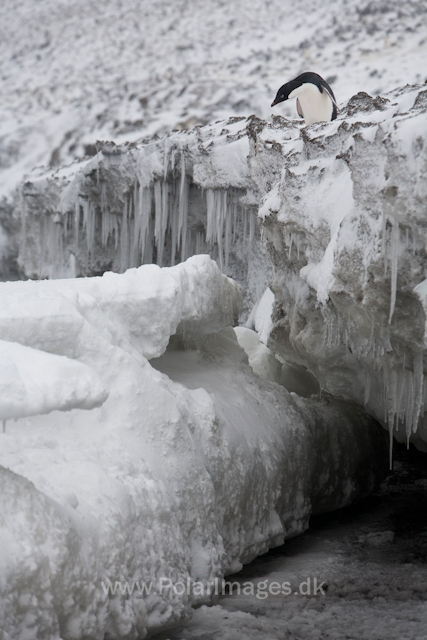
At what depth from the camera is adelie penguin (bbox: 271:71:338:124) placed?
252 inches

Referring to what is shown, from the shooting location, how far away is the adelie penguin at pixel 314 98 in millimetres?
6398

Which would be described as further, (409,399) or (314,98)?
(314,98)

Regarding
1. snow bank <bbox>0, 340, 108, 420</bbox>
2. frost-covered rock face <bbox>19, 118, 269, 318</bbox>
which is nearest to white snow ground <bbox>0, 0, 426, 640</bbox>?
snow bank <bbox>0, 340, 108, 420</bbox>

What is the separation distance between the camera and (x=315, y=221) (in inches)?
171

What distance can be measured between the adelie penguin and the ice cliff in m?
0.41

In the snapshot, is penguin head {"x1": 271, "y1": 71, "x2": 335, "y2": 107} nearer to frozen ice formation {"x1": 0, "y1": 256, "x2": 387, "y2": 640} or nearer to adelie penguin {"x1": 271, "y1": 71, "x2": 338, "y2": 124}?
adelie penguin {"x1": 271, "y1": 71, "x2": 338, "y2": 124}

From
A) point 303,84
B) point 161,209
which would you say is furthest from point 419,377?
point 161,209

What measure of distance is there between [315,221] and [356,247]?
2.03 ft

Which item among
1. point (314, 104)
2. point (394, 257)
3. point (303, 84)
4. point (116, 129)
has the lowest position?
point (394, 257)

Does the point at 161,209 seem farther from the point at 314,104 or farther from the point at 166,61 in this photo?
the point at 166,61

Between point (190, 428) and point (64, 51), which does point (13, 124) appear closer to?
point (64, 51)

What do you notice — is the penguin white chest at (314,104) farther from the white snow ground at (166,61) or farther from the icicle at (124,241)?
the white snow ground at (166,61)

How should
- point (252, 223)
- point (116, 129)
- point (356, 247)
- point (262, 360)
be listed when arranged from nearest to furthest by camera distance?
point (356, 247)
point (262, 360)
point (252, 223)
point (116, 129)

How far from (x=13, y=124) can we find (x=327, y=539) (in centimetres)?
1430
